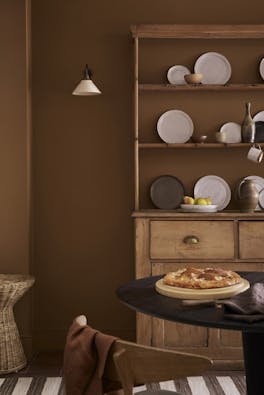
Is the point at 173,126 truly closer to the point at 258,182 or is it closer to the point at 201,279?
the point at 258,182

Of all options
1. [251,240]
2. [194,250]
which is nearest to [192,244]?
[194,250]

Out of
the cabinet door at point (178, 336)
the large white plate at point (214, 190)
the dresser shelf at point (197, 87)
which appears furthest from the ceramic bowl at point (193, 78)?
the cabinet door at point (178, 336)

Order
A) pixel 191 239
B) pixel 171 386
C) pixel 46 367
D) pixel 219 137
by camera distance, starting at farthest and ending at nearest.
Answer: pixel 219 137 → pixel 46 367 → pixel 191 239 → pixel 171 386

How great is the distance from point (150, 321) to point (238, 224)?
2.80 ft

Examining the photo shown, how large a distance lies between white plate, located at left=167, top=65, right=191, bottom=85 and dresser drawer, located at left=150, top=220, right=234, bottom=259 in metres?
1.15

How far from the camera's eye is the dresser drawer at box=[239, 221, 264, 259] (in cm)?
383

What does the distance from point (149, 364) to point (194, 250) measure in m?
2.20

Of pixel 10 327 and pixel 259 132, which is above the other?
pixel 259 132

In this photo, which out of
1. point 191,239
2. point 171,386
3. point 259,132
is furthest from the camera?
point 259,132

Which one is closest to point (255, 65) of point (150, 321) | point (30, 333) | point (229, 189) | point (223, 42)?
point (223, 42)

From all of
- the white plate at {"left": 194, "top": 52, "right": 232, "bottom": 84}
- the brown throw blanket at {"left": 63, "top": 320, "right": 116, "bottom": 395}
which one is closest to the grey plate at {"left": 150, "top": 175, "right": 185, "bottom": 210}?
the white plate at {"left": 194, "top": 52, "right": 232, "bottom": 84}

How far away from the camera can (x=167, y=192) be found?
14.4 feet

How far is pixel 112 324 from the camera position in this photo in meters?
4.46

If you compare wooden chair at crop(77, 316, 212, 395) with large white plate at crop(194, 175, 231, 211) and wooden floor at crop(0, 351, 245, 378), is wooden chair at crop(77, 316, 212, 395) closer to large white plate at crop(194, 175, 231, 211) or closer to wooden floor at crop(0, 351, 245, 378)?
wooden floor at crop(0, 351, 245, 378)
